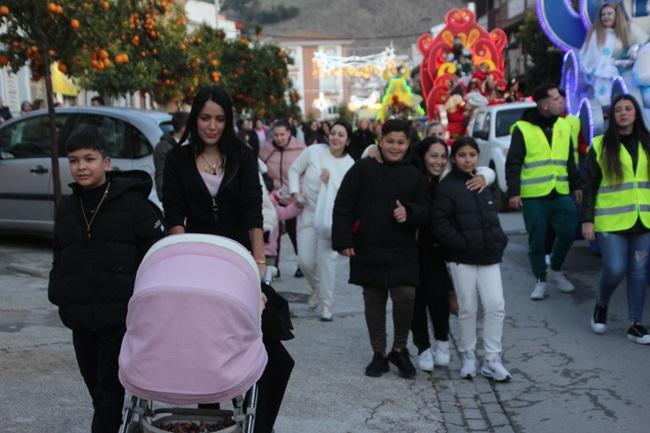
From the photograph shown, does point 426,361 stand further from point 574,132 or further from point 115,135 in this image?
point 115,135

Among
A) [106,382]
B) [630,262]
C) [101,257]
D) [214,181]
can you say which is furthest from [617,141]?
[106,382]

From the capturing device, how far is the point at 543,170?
8438 mm

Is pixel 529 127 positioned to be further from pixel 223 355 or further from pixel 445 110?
pixel 445 110

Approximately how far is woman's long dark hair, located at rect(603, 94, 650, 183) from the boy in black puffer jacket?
3.99m

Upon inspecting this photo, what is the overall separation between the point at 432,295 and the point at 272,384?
2.28m

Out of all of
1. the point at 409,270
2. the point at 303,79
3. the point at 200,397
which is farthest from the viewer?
the point at 303,79

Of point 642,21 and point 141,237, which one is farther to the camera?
point 642,21

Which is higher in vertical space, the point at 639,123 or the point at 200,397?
the point at 639,123

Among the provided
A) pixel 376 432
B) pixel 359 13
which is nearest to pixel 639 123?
pixel 376 432

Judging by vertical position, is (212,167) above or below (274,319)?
above

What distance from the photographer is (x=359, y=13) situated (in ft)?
512

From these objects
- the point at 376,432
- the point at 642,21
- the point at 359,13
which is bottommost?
the point at 376,432

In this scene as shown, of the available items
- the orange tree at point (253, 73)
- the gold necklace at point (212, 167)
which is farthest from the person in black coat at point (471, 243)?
the orange tree at point (253, 73)

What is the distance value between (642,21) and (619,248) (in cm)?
305
